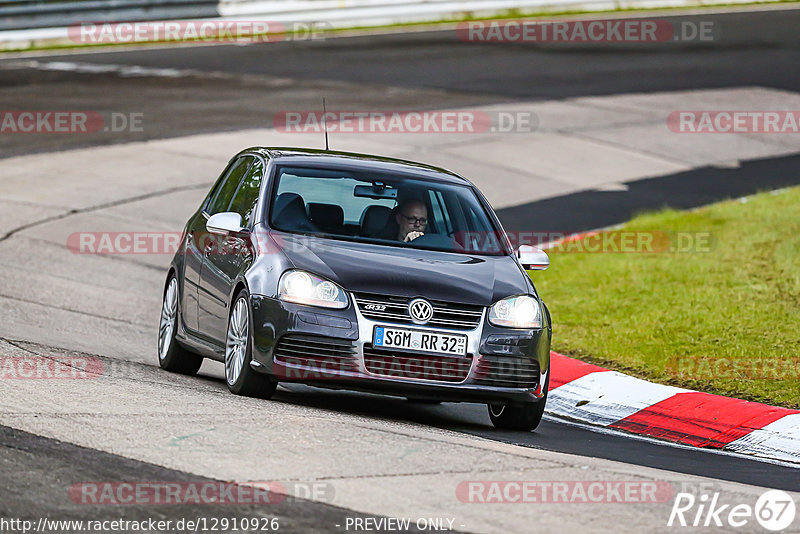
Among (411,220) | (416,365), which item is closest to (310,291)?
(416,365)

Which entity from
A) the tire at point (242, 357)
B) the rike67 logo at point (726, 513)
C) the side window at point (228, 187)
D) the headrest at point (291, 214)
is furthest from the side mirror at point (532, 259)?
the rike67 logo at point (726, 513)

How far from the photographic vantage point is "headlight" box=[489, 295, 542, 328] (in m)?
8.31

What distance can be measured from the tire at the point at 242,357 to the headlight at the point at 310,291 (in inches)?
11.7

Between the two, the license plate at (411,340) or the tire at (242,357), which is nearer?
the license plate at (411,340)

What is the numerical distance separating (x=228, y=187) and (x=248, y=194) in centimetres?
63

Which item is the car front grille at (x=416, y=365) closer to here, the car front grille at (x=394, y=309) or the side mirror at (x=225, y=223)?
the car front grille at (x=394, y=309)

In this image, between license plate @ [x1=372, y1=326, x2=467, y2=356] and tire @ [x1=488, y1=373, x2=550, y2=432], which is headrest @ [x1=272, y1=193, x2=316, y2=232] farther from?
tire @ [x1=488, y1=373, x2=550, y2=432]

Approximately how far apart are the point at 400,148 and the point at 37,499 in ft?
51.9

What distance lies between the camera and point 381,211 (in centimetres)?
926

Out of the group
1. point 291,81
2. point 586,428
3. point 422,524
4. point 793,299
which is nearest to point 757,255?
point 793,299

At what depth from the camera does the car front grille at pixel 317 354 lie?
26.4 ft

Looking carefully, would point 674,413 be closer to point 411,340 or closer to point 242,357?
point 411,340

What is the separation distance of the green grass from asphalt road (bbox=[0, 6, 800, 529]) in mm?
1531

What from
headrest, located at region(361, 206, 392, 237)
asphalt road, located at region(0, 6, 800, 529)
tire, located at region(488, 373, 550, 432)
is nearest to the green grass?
asphalt road, located at region(0, 6, 800, 529)
